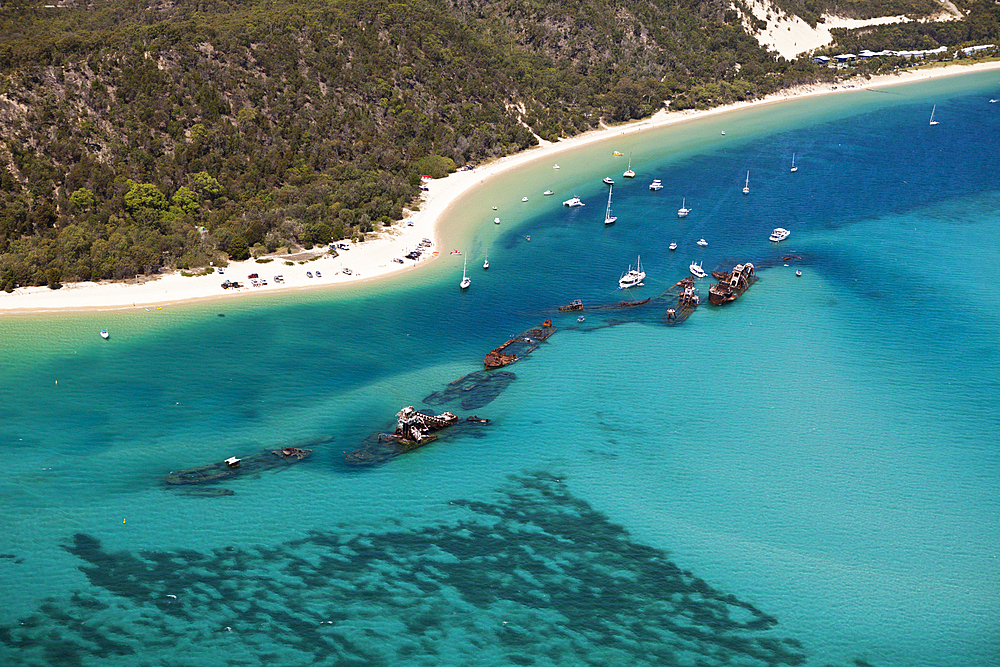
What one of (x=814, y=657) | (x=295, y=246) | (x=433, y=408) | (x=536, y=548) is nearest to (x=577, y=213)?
(x=295, y=246)

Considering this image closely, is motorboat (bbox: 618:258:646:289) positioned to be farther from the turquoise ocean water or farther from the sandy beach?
the sandy beach

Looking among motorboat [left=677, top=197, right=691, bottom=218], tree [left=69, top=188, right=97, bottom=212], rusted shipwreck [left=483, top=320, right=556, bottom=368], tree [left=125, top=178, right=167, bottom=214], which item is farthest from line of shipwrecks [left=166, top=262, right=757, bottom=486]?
tree [left=69, top=188, right=97, bottom=212]

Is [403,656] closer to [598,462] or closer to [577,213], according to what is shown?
[598,462]

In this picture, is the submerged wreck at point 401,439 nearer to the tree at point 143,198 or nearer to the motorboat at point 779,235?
the tree at point 143,198

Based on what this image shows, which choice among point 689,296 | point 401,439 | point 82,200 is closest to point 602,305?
point 689,296

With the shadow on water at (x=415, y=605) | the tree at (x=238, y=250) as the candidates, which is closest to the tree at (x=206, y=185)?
the tree at (x=238, y=250)

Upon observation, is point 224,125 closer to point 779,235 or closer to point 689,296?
point 689,296
